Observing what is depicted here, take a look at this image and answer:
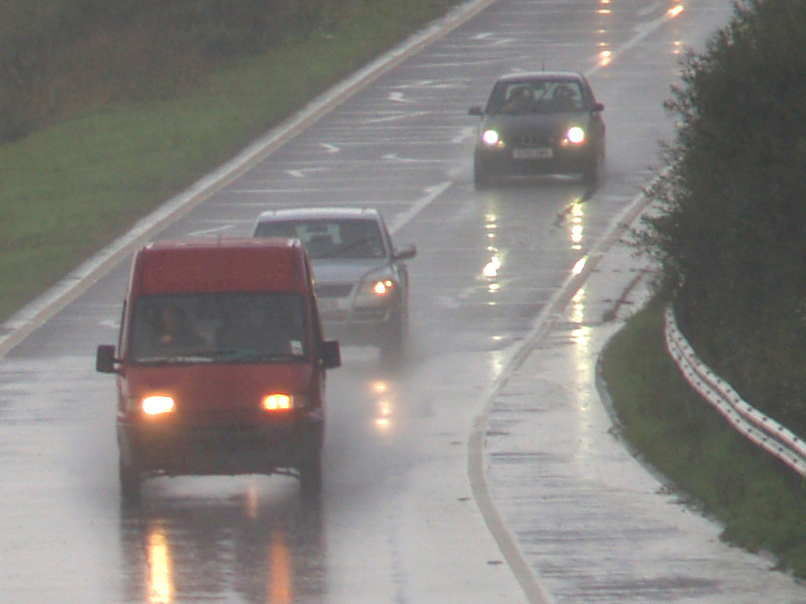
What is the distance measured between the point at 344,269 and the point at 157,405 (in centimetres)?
774

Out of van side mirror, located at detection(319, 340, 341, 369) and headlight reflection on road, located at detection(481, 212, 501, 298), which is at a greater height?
van side mirror, located at detection(319, 340, 341, 369)

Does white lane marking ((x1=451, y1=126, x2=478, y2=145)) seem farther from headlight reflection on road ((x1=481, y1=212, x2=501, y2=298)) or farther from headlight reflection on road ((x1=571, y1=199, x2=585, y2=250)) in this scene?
headlight reflection on road ((x1=481, y1=212, x2=501, y2=298))

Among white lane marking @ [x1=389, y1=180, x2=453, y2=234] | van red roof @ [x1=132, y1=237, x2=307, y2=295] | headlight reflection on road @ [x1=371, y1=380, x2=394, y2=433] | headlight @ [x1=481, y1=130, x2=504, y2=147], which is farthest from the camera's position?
headlight @ [x1=481, y1=130, x2=504, y2=147]

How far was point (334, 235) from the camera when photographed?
76.2 ft

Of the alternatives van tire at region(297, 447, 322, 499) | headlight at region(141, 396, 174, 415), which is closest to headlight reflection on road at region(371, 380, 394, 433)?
van tire at region(297, 447, 322, 499)

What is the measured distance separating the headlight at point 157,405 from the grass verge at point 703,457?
3854 mm

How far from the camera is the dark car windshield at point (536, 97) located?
3581 cm

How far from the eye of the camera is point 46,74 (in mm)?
57562

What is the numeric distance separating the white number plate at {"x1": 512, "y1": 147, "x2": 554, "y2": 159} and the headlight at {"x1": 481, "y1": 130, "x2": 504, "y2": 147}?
287mm

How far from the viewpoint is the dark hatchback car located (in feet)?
114

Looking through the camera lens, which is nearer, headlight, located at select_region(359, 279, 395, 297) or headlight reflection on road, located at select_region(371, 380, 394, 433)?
headlight reflection on road, located at select_region(371, 380, 394, 433)

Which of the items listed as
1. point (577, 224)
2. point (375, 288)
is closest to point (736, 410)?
point (375, 288)

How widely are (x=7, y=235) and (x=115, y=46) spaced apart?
984 inches

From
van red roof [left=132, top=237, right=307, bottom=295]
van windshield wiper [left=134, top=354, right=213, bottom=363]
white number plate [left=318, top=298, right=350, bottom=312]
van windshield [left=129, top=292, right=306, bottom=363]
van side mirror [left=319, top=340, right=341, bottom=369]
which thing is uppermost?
van red roof [left=132, top=237, right=307, bottom=295]
